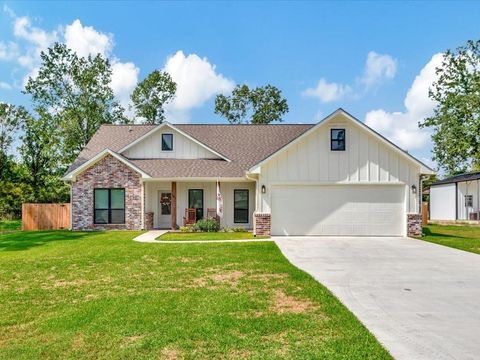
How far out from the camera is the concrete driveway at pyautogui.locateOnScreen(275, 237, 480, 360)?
489 cm

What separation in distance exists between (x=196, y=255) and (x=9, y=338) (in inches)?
258

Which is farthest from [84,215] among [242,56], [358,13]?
[358,13]

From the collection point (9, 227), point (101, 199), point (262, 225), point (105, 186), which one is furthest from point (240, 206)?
point (9, 227)

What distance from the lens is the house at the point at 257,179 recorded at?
655 inches

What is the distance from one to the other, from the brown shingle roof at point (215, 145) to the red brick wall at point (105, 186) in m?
1.09

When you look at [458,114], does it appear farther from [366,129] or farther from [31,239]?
A: [31,239]

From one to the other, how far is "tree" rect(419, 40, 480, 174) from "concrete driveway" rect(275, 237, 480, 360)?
27835 millimetres

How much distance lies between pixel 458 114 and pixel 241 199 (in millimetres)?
28562

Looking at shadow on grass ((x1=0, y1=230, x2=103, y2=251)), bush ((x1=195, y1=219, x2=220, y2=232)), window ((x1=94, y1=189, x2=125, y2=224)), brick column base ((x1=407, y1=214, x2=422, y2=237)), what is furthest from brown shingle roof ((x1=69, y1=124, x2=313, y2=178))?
brick column base ((x1=407, y1=214, x2=422, y2=237))

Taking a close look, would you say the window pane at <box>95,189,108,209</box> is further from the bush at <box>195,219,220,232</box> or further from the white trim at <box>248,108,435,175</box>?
the white trim at <box>248,108,435,175</box>

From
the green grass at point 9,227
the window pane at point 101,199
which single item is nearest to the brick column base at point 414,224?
the window pane at point 101,199

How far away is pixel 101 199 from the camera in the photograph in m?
19.6

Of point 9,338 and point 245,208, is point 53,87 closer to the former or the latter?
point 245,208

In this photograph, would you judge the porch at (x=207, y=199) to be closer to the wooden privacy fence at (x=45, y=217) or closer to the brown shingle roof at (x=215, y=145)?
the brown shingle roof at (x=215, y=145)
